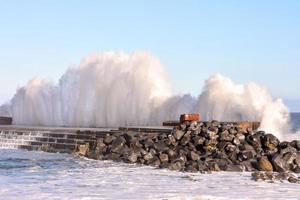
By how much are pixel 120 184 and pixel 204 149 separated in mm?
5334

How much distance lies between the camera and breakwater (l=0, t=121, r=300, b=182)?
44.6 feet

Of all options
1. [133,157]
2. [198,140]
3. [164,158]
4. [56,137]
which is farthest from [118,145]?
[56,137]

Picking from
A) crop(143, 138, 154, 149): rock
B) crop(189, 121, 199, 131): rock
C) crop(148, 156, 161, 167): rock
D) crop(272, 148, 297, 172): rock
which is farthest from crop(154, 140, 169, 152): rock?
crop(272, 148, 297, 172): rock

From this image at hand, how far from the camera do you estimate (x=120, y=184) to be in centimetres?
1080

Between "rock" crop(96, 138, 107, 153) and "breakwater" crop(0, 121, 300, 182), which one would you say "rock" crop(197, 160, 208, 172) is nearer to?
"breakwater" crop(0, 121, 300, 182)

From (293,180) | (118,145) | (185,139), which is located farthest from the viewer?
(118,145)

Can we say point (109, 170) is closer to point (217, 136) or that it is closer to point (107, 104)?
point (217, 136)

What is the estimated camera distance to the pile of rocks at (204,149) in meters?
13.6

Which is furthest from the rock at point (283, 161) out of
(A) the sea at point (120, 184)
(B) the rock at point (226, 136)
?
(B) the rock at point (226, 136)

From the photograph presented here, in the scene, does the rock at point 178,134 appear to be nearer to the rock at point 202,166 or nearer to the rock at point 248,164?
the rock at point 202,166

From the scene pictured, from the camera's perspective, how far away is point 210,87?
90.8 feet

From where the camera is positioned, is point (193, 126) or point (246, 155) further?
point (193, 126)

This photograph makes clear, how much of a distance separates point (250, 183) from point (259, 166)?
2.47 meters

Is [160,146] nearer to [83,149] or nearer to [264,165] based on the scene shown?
[83,149]
